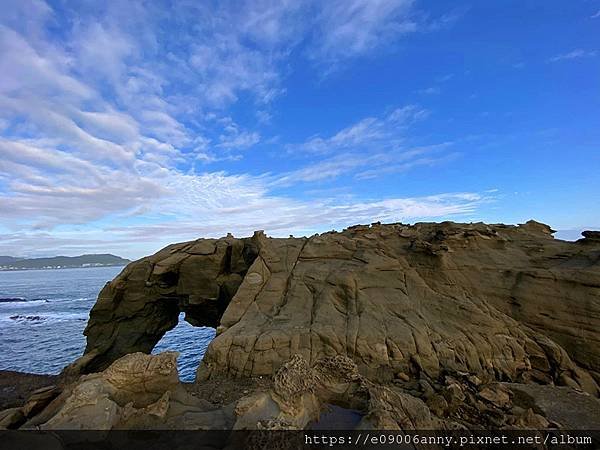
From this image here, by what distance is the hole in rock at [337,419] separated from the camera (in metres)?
5.10

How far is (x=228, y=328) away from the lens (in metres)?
14.4

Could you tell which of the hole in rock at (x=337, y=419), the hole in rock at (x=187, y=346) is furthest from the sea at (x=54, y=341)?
the hole in rock at (x=337, y=419)

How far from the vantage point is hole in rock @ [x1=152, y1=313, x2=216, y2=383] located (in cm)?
2298

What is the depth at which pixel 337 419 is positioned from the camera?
537 cm

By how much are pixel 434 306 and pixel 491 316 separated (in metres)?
2.07

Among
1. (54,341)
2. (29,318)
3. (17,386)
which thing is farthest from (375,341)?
(29,318)

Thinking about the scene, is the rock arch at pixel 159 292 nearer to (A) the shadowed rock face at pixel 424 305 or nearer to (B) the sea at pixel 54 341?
(A) the shadowed rock face at pixel 424 305

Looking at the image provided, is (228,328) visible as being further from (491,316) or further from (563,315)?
(563,315)

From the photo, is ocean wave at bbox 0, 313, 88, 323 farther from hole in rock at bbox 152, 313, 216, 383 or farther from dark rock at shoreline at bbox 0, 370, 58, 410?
dark rock at shoreline at bbox 0, 370, 58, 410

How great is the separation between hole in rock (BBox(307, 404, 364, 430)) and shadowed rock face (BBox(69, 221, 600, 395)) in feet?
21.5

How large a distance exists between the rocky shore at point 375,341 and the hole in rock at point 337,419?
47 mm

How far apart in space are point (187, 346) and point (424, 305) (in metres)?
23.7

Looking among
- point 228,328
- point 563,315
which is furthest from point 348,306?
point 563,315


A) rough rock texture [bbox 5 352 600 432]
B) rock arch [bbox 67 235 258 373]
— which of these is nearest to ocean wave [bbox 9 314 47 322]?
rock arch [bbox 67 235 258 373]
